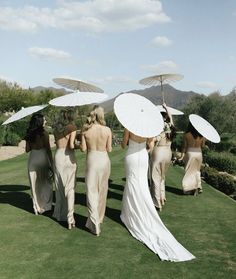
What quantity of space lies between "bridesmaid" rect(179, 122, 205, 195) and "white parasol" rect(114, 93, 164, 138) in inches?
159

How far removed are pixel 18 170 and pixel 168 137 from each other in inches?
344

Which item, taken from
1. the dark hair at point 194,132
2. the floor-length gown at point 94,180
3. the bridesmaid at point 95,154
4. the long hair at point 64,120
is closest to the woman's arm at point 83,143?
the bridesmaid at point 95,154

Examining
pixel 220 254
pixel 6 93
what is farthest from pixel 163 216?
pixel 6 93

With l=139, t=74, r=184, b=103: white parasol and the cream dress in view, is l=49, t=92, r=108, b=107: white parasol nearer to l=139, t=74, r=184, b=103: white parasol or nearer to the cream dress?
l=139, t=74, r=184, b=103: white parasol

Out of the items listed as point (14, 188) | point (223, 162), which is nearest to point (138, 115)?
point (14, 188)

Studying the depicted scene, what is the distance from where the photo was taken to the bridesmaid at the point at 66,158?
8734mm

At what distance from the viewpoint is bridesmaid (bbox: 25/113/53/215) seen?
956cm

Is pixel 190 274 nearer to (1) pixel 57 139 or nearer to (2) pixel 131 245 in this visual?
(2) pixel 131 245

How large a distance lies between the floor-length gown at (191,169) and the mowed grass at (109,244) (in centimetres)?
83

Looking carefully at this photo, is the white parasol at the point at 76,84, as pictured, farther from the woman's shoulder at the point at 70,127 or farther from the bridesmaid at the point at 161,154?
the bridesmaid at the point at 161,154

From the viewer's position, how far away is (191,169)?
41.1ft

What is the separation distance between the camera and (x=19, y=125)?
108 ft

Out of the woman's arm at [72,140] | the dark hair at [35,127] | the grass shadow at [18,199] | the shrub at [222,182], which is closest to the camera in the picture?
the woman's arm at [72,140]

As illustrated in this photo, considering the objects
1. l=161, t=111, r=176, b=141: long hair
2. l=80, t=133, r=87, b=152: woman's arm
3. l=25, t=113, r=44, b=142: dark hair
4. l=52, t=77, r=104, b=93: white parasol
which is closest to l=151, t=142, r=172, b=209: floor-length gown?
l=161, t=111, r=176, b=141: long hair
